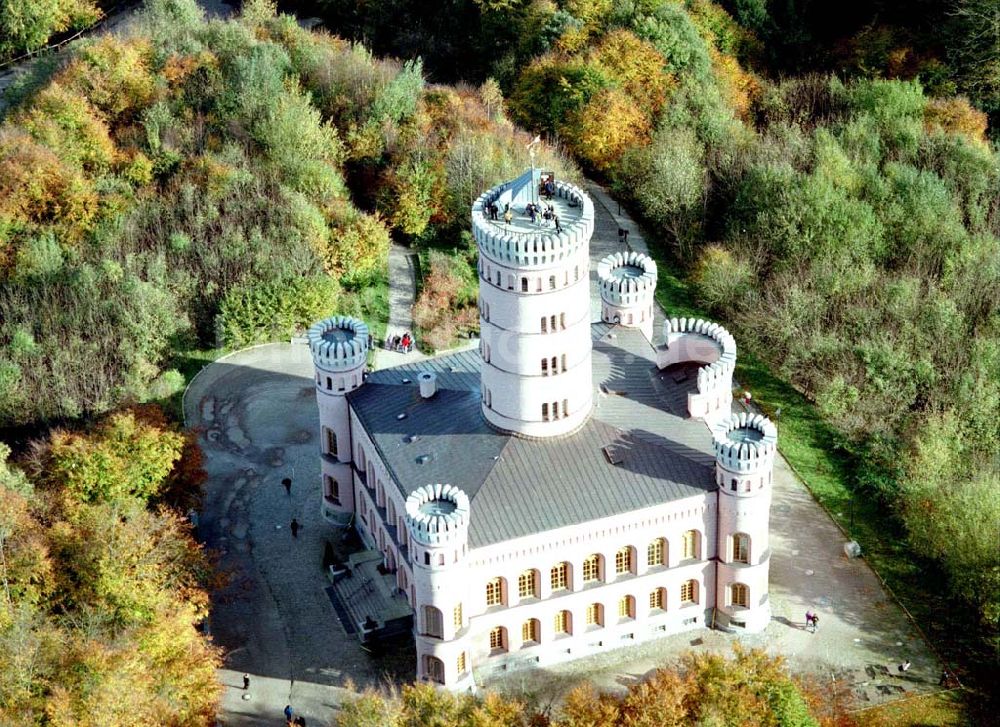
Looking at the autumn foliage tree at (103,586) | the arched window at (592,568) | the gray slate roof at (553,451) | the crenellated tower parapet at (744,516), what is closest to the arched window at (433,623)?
the gray slate roof at (553,451)

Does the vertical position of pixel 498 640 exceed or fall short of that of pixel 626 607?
it falls short

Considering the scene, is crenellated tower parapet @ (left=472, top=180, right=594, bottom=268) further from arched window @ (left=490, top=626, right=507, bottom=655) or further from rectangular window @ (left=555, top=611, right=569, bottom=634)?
arched window @ (left=490, top=626, right=507, bottom=655)

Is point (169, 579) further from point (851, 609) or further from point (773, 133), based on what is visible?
point (773, 133)

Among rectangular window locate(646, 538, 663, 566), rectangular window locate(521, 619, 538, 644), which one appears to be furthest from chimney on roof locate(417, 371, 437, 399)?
rectangular window locate(646, 538, 663, 566)

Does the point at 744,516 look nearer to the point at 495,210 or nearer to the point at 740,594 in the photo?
the point at 740,594

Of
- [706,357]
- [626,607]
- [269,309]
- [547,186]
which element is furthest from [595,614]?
[269,309]

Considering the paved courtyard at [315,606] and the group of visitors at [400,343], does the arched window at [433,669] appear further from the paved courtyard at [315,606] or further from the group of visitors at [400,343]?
the group of visitors at [400,343]
